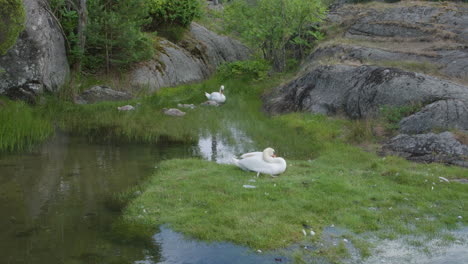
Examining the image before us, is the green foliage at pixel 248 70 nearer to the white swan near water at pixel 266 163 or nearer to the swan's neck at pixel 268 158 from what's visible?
the white swan near water at pixel 266 163

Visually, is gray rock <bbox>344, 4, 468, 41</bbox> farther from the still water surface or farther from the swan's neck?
the swan's neck

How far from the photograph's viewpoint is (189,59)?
3716 centimetres

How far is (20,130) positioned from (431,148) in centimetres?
1549

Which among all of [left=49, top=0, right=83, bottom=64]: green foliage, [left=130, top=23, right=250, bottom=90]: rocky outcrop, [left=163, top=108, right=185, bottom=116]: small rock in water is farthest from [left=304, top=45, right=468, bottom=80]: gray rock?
[left=49, top=0, right=83, bottom=64]: green foliage

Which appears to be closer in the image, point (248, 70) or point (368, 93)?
point (368, 93)

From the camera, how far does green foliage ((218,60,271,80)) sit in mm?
35375

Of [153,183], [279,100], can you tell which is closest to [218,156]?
[153,183]

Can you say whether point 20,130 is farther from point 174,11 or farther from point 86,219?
point 174,11

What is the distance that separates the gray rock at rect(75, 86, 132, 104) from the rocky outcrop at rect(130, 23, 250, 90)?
196cm

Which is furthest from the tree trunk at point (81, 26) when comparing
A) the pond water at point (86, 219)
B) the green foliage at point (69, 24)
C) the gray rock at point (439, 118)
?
the gray rock at point (439, 118)

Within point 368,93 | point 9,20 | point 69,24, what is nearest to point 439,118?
point 368,93

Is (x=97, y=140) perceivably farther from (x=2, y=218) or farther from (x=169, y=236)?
(x=169, y=236)

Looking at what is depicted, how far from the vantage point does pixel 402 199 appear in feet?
39.0

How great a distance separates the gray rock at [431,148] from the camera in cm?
1537
